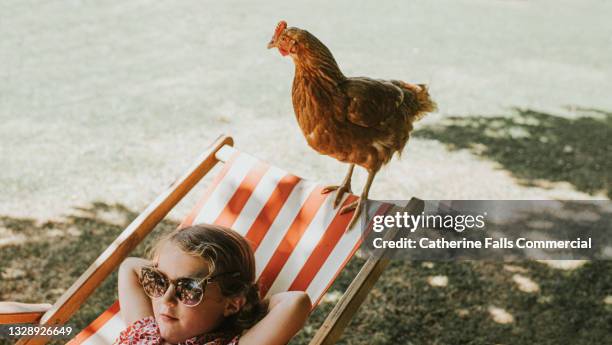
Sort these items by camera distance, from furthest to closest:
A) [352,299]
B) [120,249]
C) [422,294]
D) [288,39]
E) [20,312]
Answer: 1. [422,294]
2. [120,249]
3. [20,312]
4. [352,299]
5. [288,39]

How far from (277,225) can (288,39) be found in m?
0.95

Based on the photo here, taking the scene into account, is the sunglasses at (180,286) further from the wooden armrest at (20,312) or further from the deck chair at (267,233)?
the wooden armrest at (20,312)

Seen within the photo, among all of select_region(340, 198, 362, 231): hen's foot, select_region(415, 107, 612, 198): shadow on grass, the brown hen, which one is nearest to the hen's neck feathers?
the brown hen

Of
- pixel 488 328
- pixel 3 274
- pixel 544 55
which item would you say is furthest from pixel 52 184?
pixel 544 55

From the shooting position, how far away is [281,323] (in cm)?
198

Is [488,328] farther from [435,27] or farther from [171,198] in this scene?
[435,27]

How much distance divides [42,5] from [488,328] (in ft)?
30.0

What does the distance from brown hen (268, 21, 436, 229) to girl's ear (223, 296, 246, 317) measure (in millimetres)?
588

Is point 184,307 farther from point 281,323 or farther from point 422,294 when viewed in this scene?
point 422,294

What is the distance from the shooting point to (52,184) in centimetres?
464

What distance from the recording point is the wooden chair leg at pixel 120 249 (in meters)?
2.34

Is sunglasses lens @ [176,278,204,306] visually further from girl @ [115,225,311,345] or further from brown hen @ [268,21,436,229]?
brown hen @ [268,21,436,229]

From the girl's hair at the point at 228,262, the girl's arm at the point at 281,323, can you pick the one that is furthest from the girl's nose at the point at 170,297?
the girl's arm at the point at 281,323

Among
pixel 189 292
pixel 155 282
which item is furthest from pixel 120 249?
pixel 189 292
